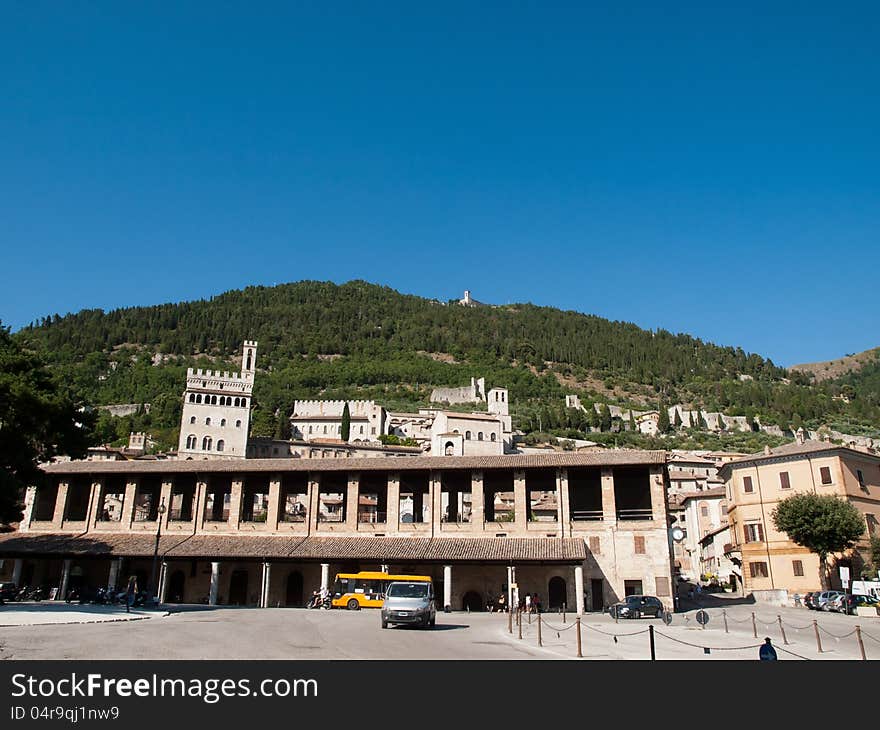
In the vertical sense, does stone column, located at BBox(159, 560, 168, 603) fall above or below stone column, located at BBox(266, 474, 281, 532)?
below

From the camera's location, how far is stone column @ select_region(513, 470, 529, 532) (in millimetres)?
41344

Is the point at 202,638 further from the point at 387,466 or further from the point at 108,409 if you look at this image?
the point at 108,409

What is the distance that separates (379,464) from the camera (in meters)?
43.0

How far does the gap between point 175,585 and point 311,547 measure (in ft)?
32.5

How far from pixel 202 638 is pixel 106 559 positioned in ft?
93.8

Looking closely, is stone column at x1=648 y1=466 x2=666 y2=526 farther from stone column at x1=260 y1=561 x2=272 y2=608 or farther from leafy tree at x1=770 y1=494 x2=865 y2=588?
stone column at x1=260 y1=561 x2=272 y2=608

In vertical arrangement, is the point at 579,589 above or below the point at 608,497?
below

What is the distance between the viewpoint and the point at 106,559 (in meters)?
43.6

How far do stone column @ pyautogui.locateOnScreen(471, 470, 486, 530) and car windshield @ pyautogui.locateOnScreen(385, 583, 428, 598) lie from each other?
17969 millimetres

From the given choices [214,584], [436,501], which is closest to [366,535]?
[436,501]

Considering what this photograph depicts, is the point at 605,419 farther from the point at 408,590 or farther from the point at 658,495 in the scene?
the point at 408,590

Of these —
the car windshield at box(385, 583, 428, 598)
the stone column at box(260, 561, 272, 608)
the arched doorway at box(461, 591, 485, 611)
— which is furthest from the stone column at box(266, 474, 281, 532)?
the car windshield at box(385, 583, 428, 598)

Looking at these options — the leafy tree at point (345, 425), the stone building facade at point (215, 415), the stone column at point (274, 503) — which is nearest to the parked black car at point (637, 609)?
the stone column at point (274, 503)

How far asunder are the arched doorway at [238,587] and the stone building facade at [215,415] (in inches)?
2512
